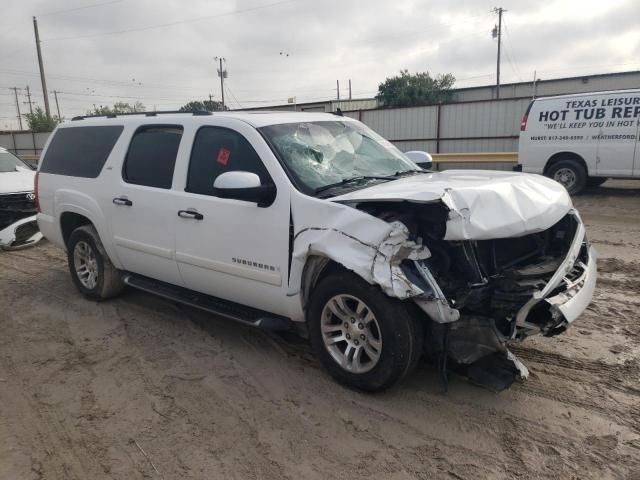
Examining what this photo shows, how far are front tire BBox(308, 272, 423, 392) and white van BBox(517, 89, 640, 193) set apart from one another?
370 inches

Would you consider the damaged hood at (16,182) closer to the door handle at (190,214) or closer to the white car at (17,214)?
the white car at (17,214)

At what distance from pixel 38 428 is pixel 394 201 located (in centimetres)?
266

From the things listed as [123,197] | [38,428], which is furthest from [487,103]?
[38,428]

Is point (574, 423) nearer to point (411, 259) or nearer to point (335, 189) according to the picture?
point (411, 259)

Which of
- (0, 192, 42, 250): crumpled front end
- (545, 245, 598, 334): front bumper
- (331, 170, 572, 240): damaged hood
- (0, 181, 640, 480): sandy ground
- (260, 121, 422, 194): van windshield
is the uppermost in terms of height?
(260, 121, 422, 194): van windshield

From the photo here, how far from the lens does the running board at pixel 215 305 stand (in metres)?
3.76

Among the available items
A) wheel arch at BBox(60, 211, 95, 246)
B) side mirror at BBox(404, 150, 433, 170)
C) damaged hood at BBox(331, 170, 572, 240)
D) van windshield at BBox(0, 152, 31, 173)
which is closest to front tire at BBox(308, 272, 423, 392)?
damaged hood at BBox(331, 170, 572, 240)

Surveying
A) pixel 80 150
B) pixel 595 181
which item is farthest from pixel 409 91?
pixel 80 150

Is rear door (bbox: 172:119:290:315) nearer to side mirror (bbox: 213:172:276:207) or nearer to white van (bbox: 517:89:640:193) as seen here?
side mirror (bbox: 213:172:276:207)

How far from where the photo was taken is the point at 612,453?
8.96ft

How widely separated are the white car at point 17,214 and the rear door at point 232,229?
222 inches

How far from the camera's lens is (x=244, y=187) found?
3438mm

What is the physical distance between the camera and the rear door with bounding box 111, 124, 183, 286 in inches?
172

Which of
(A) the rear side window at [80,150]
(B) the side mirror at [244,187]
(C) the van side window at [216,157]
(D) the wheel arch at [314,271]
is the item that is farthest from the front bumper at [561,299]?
(A) the rear side window at [80,150]
